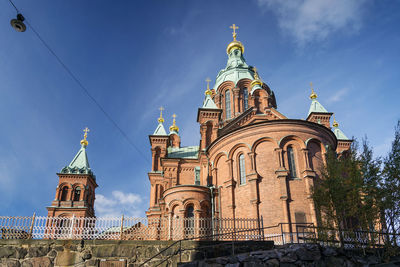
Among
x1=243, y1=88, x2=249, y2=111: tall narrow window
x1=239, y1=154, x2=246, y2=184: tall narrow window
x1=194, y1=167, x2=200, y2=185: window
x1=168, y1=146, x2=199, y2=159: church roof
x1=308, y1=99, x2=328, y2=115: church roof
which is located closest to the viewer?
x1=239, y1=154, x2=246, y2=184: tall narrow window

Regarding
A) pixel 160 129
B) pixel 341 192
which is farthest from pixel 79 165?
pixel 341 192

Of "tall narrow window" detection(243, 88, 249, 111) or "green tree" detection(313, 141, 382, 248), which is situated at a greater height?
"tall narrow window" detection(243, 88, 249, 111)

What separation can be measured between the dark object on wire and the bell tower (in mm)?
30251

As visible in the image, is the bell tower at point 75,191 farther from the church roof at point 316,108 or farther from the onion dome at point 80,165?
the church roof at point 316,108

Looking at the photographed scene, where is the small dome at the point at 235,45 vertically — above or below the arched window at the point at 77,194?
above

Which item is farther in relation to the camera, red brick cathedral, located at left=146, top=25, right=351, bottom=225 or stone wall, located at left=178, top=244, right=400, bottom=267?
red brick cathedral, located at left=146, top=25, right=351, bottom=225

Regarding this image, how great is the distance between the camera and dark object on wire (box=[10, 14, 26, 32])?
9500mm

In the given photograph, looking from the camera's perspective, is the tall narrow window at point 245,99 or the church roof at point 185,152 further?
the tall narrow window at point 245,99

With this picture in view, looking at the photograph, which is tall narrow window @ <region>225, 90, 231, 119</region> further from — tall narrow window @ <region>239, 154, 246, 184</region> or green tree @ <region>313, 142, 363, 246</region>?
green tree @ <region>313, 142, 363, 246</region>

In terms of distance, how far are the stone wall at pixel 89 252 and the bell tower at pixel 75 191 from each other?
82.2 ft

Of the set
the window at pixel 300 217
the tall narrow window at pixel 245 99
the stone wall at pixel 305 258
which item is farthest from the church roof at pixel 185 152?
the stone wall at pixel 305 258

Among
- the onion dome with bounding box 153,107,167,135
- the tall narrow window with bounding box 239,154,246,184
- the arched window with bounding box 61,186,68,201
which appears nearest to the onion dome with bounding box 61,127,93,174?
the arched window with bounding box 61,186,68,201

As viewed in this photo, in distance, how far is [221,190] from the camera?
21453 millimetres

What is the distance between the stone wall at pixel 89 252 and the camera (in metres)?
12.1
